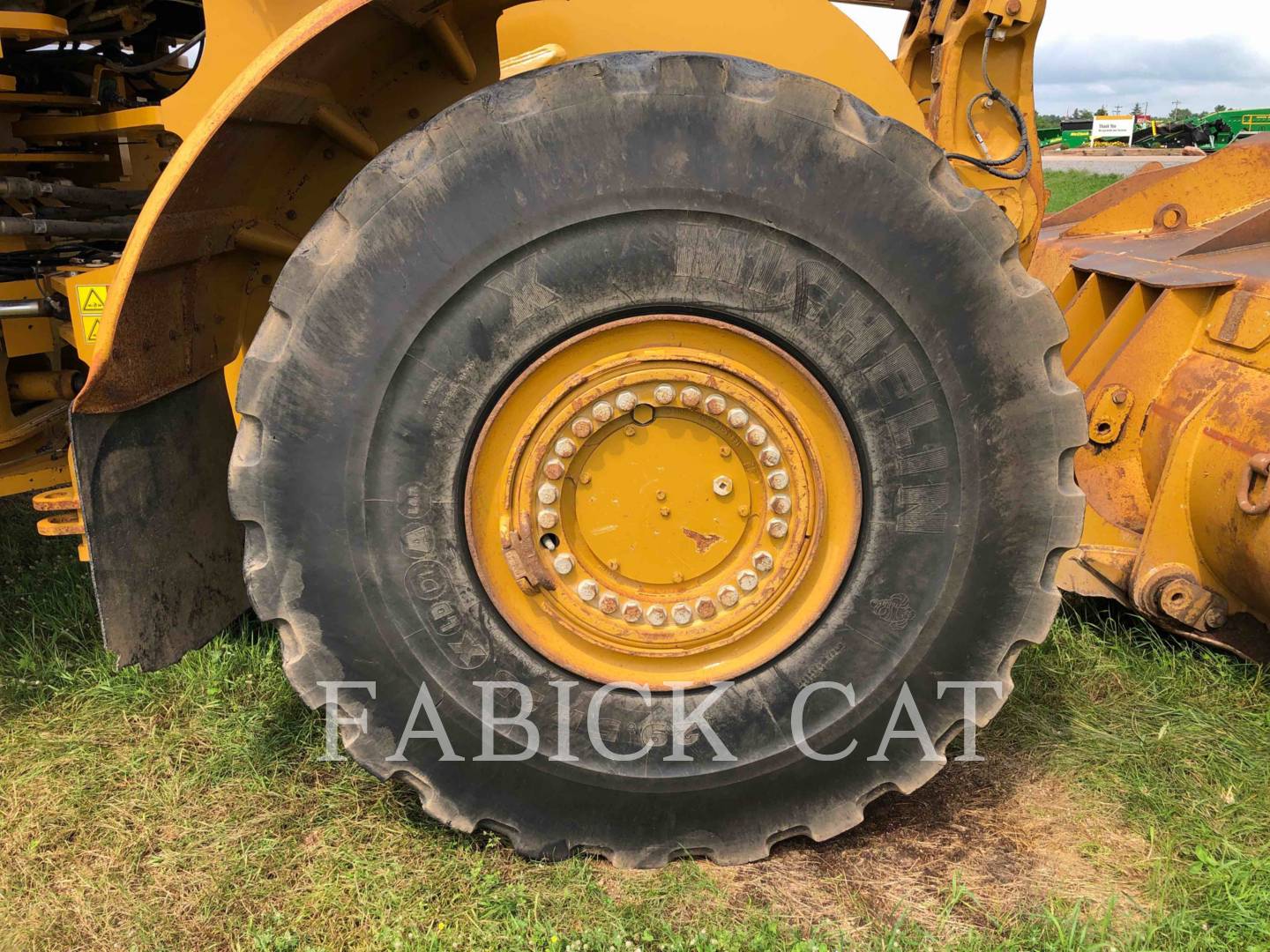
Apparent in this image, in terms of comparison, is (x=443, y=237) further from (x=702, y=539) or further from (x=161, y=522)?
(x=161, y=522)

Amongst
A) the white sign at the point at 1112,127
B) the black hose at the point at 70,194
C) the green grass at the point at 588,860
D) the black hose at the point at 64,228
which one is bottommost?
the green grass at the point at 588,860

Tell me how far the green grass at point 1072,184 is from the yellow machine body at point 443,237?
1245 cm

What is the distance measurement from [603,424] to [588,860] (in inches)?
39.2

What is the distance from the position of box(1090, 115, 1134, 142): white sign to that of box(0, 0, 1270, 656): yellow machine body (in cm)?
3723

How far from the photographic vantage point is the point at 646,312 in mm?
2000

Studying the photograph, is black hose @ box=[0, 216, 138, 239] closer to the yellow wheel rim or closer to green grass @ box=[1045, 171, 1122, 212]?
the yellow wheel rim

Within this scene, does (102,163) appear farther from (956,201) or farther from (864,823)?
(864,823)

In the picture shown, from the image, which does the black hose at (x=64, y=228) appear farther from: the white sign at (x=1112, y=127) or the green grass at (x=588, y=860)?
the white sign at (x=1112, y=127)

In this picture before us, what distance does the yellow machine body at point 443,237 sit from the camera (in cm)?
211

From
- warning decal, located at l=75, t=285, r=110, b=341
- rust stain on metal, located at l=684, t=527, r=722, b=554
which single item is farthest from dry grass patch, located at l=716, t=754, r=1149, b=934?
warning decal, located at l=75, t=285, r=110, b=341

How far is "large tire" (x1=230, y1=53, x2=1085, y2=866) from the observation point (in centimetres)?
192

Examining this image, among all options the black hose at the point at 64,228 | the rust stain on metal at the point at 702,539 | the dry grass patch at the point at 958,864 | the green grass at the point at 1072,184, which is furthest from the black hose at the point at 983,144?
the green grass at the point at 1072,184

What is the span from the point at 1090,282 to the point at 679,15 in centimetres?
203

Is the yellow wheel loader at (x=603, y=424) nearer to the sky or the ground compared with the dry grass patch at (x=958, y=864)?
nearer to the sky
